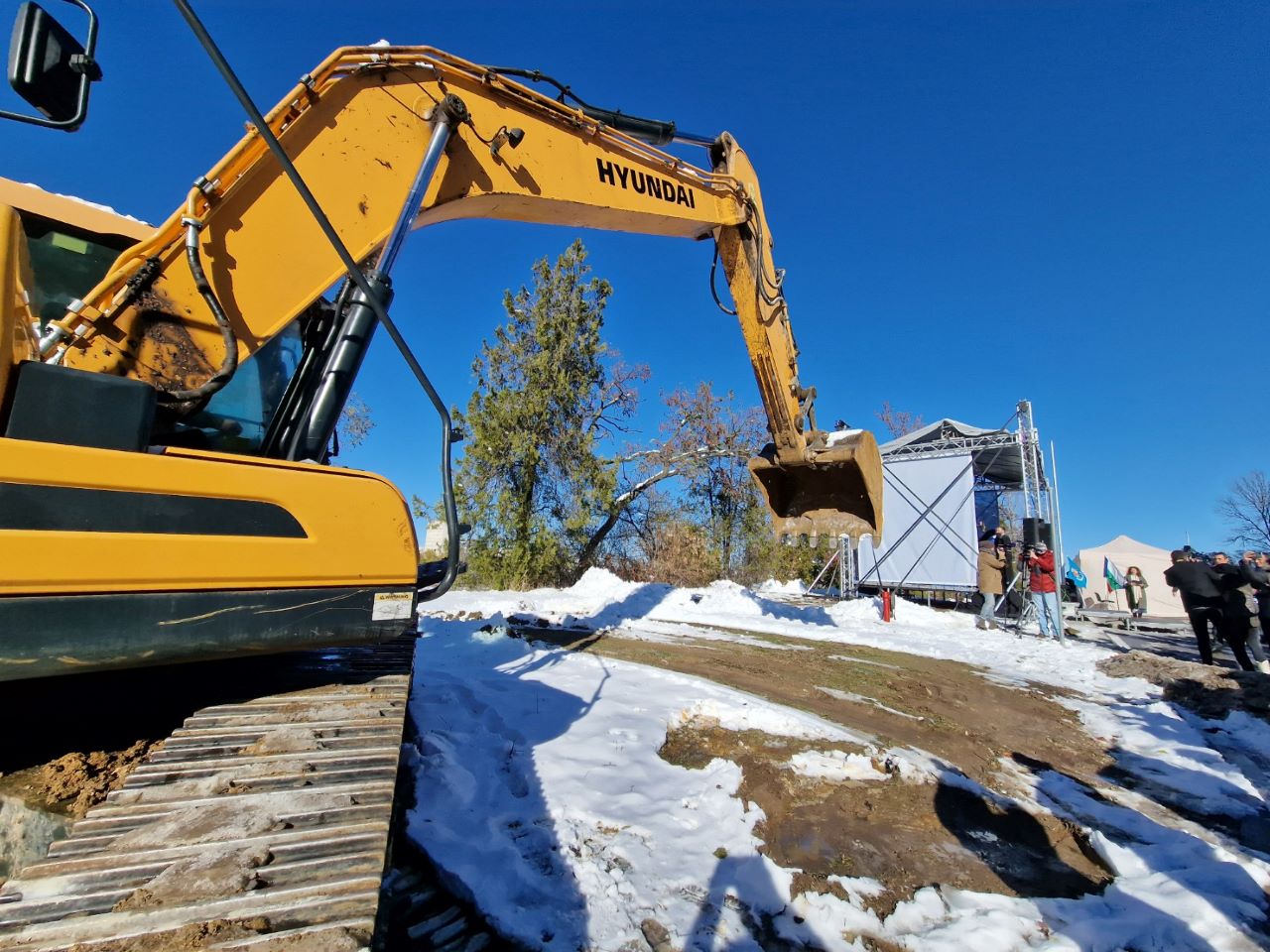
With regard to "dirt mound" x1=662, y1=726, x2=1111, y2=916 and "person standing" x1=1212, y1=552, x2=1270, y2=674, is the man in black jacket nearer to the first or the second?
"person standing" x1=1212, y1=552, x2=1270, y2=674

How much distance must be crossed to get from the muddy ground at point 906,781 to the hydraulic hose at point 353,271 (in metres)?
1.99

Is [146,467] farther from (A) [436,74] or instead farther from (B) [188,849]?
(A) [436,74]

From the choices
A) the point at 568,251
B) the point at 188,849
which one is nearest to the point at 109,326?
the point at 188,849

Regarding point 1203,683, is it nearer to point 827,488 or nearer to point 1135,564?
point 827,488

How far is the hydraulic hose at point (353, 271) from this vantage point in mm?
2141

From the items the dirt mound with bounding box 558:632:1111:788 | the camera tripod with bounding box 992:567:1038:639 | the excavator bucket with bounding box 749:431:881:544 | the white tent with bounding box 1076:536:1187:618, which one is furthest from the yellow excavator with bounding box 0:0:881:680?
the white tent with bounding box 1076:536:1187:618

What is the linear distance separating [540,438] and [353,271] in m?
13.3

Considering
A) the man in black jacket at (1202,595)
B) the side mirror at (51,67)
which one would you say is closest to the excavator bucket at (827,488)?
the side mirror at (51,67)

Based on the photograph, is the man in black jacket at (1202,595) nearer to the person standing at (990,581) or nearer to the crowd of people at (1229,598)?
the crowd of people at (1229,598)

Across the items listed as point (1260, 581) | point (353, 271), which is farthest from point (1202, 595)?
point (353, 271)

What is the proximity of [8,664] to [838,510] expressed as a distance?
18.3 ft

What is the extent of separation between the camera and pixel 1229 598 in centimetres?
811

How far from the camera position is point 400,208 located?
3.12 m

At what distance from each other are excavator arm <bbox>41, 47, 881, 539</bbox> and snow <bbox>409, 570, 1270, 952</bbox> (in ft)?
6.38
